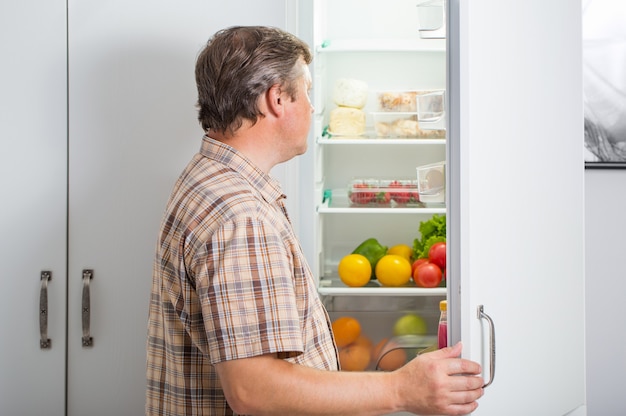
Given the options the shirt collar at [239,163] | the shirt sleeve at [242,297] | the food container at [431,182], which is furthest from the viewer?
the food container at [431,182]

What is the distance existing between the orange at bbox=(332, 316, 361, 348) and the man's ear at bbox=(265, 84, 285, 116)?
3.25 ft

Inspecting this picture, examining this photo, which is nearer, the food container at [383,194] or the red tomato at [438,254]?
the red tomato at [438,254]

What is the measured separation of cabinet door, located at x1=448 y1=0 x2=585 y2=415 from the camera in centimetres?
124

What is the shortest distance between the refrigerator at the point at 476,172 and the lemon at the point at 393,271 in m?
0.03

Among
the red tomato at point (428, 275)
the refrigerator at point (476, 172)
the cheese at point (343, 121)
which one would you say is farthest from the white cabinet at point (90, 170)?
the red tomato at point (428, 275)

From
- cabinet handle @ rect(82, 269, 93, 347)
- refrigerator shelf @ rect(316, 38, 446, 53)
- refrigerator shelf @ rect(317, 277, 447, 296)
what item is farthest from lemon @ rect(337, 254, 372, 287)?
cabinet handle @ rect(82, 269, 93, 347)

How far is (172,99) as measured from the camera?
169 cm

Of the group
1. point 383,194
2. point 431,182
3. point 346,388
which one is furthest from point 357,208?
point 346,388

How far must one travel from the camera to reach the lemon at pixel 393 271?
6.93 feet

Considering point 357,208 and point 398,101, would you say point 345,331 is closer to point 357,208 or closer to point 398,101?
point 357,208

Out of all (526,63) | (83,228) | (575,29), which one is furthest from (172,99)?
(575,29)

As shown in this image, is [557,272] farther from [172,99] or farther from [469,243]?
[172,99]

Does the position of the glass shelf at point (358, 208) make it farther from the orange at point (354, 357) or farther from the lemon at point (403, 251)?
the orange at point (354, 357)

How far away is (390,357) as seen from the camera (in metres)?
2.07
